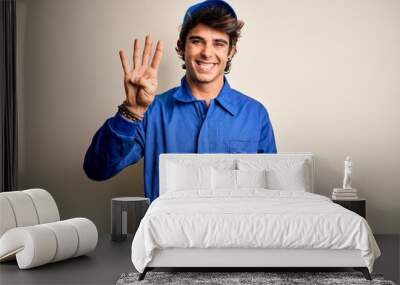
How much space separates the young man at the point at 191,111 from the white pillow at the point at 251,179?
595 mm

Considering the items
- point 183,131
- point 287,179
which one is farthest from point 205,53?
point 287,179

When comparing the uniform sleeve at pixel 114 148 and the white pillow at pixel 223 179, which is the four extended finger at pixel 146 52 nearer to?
the uniform sleeve at pixel 114 148

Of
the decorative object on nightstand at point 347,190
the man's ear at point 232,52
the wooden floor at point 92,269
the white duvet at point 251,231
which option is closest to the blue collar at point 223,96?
the man's ear at point 232,52

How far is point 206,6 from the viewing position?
682 cm

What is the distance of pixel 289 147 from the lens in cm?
690

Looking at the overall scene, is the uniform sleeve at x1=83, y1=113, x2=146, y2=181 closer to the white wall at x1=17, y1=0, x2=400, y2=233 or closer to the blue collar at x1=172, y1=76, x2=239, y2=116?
the white wall at x1=17, y1=0, x2=400, y2=233

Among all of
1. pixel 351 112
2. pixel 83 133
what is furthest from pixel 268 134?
pixel 83 133

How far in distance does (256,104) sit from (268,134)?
337 millimetres

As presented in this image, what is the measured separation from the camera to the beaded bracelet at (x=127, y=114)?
22.1ft

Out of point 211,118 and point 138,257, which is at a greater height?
point 211,118

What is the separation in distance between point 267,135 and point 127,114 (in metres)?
1.47

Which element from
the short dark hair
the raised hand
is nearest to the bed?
the raised hand

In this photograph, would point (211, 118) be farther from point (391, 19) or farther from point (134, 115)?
point (391, 19)

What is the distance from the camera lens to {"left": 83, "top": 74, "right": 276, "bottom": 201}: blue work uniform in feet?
A: 22.0
